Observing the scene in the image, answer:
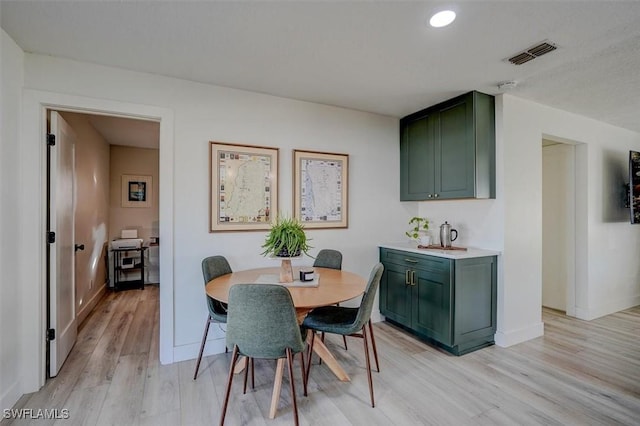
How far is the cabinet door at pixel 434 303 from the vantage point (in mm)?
2721

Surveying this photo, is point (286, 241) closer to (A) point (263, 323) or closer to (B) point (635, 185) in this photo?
(A) point (263, 323)

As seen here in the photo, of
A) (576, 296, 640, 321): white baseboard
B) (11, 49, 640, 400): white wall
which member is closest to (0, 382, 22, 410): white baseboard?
(11, 49, 640, 400): white wall

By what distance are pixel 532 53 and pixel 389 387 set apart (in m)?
2.62

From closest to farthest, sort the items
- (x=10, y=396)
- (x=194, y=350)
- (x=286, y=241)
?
(x=10, y=396), (x=286, y=241), (x=194, y=350)

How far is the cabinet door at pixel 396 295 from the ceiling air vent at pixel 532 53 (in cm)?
205

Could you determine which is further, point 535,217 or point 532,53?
point 535,217

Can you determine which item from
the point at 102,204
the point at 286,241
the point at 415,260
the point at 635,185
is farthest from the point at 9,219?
the point at 635,185

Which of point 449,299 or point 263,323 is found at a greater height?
point 263,323

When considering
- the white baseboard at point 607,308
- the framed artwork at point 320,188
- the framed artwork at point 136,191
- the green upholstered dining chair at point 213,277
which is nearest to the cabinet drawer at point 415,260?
the framed artwork at point 320,188

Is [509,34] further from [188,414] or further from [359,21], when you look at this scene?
[188,414]

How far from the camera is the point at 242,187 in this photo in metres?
2.86

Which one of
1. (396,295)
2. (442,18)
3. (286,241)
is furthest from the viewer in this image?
(396,295)

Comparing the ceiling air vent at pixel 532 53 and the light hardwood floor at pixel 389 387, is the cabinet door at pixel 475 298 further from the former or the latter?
the ceiling air vent at pixel 532 53

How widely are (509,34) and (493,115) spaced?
3.76 ft
